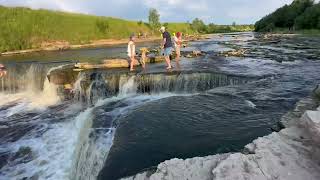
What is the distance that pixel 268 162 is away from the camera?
6672mm

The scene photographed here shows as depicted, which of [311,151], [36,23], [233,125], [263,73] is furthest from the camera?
[36,23]

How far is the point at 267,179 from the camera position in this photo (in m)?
6.21

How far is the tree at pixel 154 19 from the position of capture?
128 meters

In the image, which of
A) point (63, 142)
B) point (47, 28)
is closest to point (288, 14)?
point (47, 28)

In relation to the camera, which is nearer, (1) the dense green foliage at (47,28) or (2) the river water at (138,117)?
(2) the river water at (138,117)

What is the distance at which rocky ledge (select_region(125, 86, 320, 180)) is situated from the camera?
6352 mm

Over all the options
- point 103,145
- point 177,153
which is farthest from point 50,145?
point 177,153

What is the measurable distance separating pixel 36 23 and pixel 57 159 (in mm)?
73455

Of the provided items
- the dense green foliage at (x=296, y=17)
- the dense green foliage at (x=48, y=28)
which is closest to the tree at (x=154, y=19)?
the dense green foliage at (x=48, y=28)

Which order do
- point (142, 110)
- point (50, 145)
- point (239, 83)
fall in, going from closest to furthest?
point (50, 145)
point (142, 110)
point (239, 83)

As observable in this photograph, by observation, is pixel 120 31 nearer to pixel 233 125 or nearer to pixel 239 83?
pixel 239 83

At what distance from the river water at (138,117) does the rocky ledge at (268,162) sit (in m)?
2.42

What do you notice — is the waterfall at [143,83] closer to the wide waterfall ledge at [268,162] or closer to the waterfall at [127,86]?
the waterfall at [127,86]

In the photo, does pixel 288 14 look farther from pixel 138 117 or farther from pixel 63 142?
pixel 63 142
